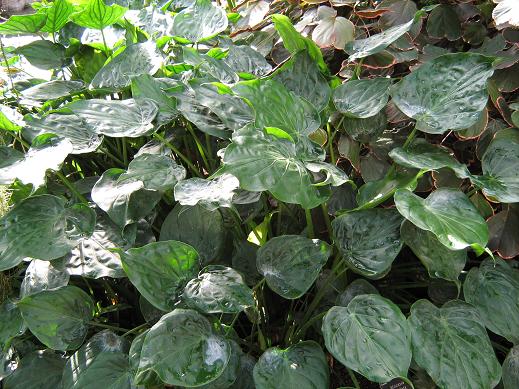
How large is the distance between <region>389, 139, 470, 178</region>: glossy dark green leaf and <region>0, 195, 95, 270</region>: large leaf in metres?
0.55

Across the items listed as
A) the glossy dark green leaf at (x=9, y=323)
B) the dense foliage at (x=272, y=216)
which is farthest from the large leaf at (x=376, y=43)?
the glossy dark green leaf at (x=9, y=323)

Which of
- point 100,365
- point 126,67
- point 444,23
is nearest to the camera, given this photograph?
point 100,365

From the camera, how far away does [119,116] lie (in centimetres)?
101

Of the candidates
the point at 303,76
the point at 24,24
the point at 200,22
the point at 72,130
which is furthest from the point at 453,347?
the point at 24,24

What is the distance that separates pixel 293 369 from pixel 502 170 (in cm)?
51

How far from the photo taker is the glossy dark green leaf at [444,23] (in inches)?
51.9

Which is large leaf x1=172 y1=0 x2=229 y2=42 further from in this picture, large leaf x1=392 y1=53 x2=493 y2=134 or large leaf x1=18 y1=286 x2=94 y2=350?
large leaf x1=18 y1=286 x2=94 y2=350

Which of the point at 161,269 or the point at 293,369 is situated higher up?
the point at 161,269

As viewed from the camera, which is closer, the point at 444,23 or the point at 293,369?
the point at 293,369

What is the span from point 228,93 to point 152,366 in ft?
1.60

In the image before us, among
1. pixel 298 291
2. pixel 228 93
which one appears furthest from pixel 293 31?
pixel 298 291

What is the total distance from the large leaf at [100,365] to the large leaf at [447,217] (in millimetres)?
510

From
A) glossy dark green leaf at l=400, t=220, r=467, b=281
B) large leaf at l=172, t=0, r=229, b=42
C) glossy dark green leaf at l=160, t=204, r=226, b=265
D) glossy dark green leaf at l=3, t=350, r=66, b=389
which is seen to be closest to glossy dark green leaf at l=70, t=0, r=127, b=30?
large leaf at l=172, t=0, r=229, b=42

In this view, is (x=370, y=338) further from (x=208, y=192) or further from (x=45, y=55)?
(x=45, y=55)
